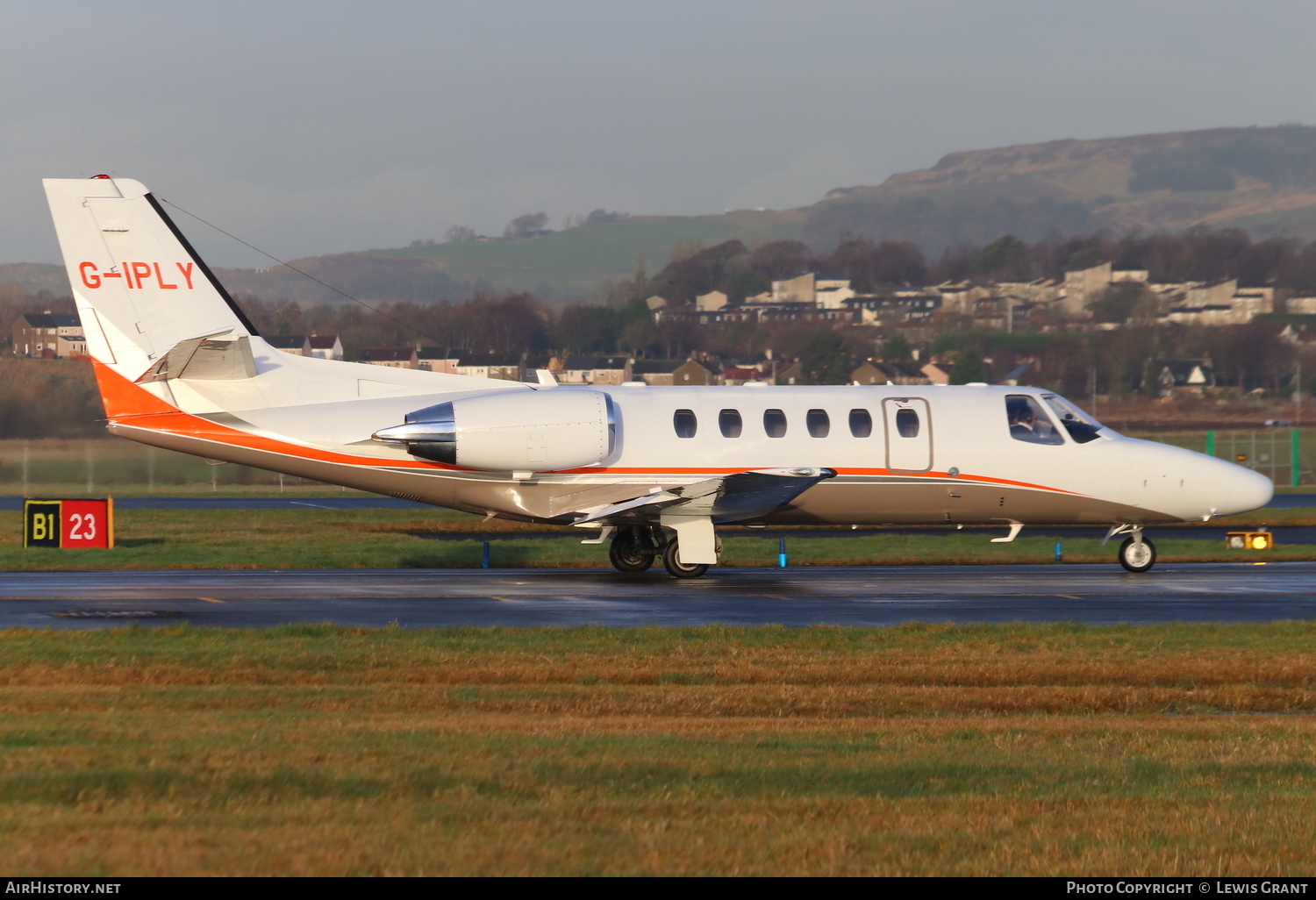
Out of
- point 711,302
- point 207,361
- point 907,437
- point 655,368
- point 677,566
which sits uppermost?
point 711,302

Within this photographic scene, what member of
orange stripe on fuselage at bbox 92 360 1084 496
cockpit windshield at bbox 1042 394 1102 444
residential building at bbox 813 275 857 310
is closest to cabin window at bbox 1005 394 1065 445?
cockpit windshield at bbox 1042 394 1102 444

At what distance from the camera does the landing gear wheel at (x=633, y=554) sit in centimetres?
2564

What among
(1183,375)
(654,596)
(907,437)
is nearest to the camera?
(654,596)

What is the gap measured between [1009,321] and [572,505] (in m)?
80.4

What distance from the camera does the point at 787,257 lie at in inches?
5940

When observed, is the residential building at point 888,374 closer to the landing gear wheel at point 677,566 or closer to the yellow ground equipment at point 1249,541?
the yellow ground equipment at point 1249,541

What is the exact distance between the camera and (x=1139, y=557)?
25.7 m

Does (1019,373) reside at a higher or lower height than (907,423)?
higher

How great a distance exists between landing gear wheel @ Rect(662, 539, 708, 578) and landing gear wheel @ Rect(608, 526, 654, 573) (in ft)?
3.93

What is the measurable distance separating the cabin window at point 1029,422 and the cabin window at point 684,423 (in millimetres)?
6055

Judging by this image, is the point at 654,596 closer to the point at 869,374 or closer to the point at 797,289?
the point at 869,374

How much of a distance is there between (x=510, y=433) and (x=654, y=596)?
4.21 meters

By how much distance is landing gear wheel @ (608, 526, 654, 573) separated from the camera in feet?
84.1

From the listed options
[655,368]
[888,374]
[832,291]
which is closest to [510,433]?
[888,374]
